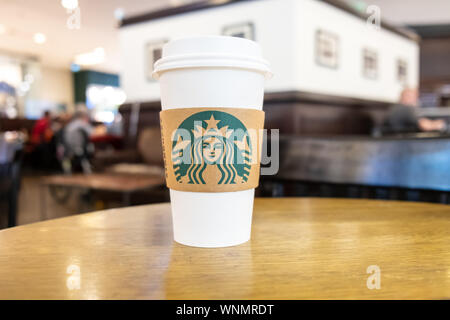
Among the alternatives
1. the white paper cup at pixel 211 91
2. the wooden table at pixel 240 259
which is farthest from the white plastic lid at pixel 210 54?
the wooden table at pixel 240 259

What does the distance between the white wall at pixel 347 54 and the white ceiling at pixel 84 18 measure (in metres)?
2.08

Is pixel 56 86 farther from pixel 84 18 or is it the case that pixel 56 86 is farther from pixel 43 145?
pixel 84 18

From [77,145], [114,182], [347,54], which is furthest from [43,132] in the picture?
[347,54]

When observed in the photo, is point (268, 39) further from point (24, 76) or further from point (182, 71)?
point (24, 76)

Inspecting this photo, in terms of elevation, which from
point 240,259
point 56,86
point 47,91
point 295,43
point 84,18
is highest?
point 84,18

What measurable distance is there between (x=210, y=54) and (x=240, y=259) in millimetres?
301

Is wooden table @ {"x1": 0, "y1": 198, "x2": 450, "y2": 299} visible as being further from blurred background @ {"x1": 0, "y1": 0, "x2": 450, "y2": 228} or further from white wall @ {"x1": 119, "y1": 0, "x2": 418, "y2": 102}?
white wall @ {"x1": 119, "y1": 0, "x2": 418, "y2": 102}

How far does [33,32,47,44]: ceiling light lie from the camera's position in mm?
9711

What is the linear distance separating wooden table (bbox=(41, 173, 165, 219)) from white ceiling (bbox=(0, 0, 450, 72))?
4011mm

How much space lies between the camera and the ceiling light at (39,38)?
971 centimetres

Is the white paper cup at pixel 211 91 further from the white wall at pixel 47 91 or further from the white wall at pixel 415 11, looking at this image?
the white wall at pixel 47 91

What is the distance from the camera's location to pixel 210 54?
568mm
